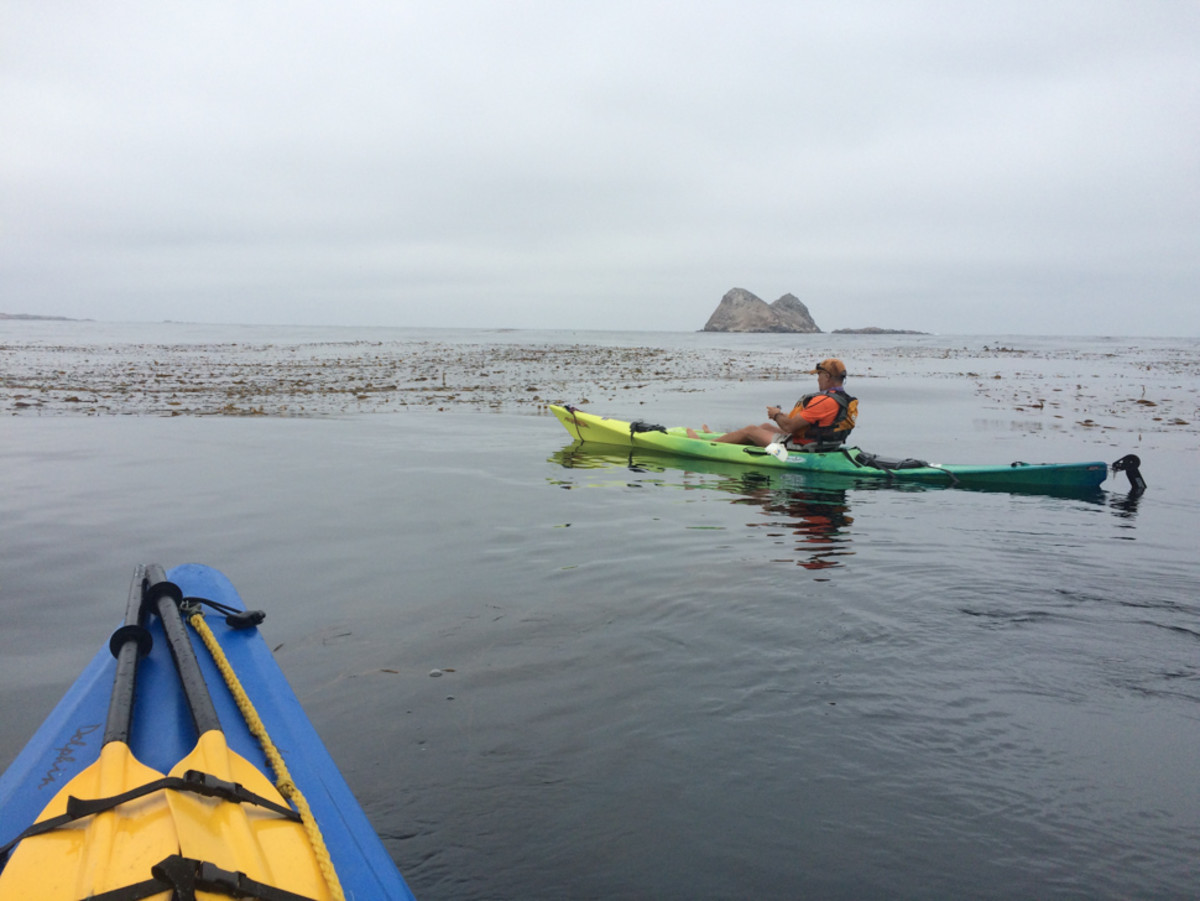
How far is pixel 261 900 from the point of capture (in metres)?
1.79

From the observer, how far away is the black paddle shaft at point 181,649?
2.54 metres

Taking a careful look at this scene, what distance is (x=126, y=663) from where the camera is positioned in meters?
2.87

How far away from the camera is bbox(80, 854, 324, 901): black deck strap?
5.63 ft

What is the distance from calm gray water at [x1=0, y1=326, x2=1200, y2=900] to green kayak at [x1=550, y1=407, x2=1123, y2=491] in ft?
1.34

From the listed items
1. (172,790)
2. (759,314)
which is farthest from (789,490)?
(759,314)

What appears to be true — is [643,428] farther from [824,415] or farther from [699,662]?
[699,662]

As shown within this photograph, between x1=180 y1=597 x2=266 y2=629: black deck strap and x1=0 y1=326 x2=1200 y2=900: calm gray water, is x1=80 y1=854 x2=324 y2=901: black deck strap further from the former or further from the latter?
x1=180 y1=597 x2=266 y2=629: black deck strap

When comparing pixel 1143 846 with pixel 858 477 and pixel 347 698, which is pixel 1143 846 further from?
pixel 858 477

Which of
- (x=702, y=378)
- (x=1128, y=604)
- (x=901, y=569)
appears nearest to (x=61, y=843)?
(x=901, y=569)

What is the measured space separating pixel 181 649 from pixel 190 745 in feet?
2.15

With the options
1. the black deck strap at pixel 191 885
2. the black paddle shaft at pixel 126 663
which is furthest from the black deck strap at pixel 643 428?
the black deck strap at pixel 191 885

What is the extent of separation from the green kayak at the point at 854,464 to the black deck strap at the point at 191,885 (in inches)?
373

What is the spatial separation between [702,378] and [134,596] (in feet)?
83.9

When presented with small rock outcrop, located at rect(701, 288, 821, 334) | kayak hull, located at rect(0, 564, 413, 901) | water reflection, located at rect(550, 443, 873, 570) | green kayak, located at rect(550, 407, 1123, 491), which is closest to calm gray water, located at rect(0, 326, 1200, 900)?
water reflection, located at rect(550, 443, 873, 570)
